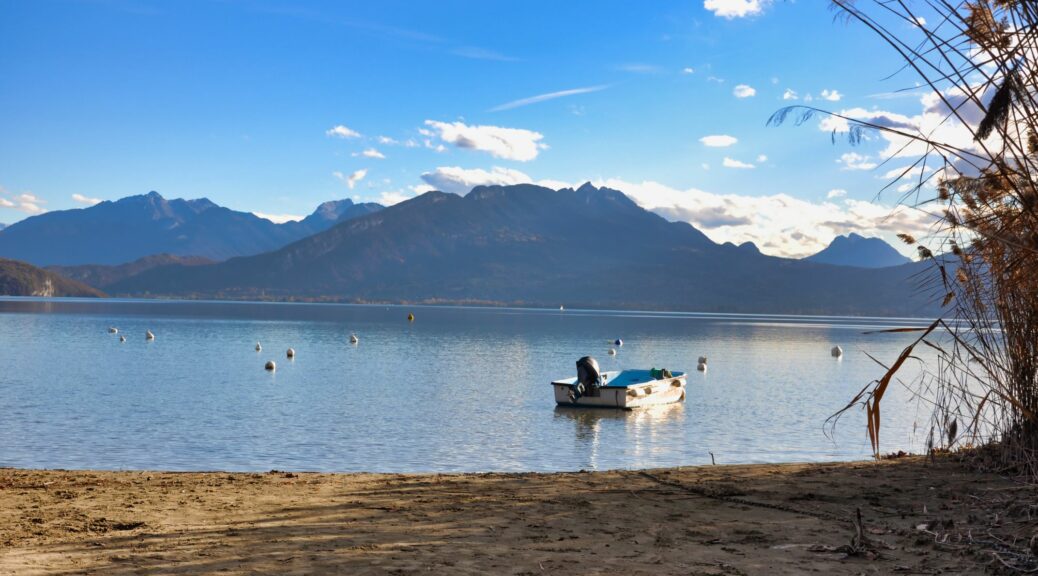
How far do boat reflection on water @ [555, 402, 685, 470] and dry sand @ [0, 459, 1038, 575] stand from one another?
6.78 m

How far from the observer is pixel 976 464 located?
1043 cm

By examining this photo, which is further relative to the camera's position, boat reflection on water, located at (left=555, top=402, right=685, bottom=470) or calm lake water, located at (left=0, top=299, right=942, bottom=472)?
boat reflection on water, located at (left=555, top=402, right=685, bottom=470)

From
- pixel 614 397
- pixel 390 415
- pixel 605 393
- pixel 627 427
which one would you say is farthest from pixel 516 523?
pixel 614 397

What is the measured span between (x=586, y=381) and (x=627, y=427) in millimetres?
3783

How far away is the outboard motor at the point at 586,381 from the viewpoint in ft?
87.9

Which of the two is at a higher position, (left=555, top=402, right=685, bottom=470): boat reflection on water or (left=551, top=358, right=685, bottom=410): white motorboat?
(left=551, top=358, right=685, bottom=410): white motorboat

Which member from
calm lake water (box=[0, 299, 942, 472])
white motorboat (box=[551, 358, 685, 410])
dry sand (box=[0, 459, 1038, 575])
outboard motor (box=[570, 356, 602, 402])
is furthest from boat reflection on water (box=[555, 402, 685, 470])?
dry sand (box=[0, 459, 1038, 575])

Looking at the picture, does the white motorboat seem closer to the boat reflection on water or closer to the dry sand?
the boat reflection on water

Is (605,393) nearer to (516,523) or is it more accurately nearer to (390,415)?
(390,415)

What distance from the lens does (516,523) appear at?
7.93m

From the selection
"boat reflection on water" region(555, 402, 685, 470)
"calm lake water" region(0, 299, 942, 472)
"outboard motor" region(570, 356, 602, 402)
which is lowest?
"boat reflection on water" region(555, 402, 685, 470)

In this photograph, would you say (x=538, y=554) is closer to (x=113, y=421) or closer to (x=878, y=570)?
(x=878, y=570)

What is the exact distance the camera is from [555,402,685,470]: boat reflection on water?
62.4 feet

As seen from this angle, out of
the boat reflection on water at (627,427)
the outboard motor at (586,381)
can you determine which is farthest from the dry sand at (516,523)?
the outboard motor at (586,381)
